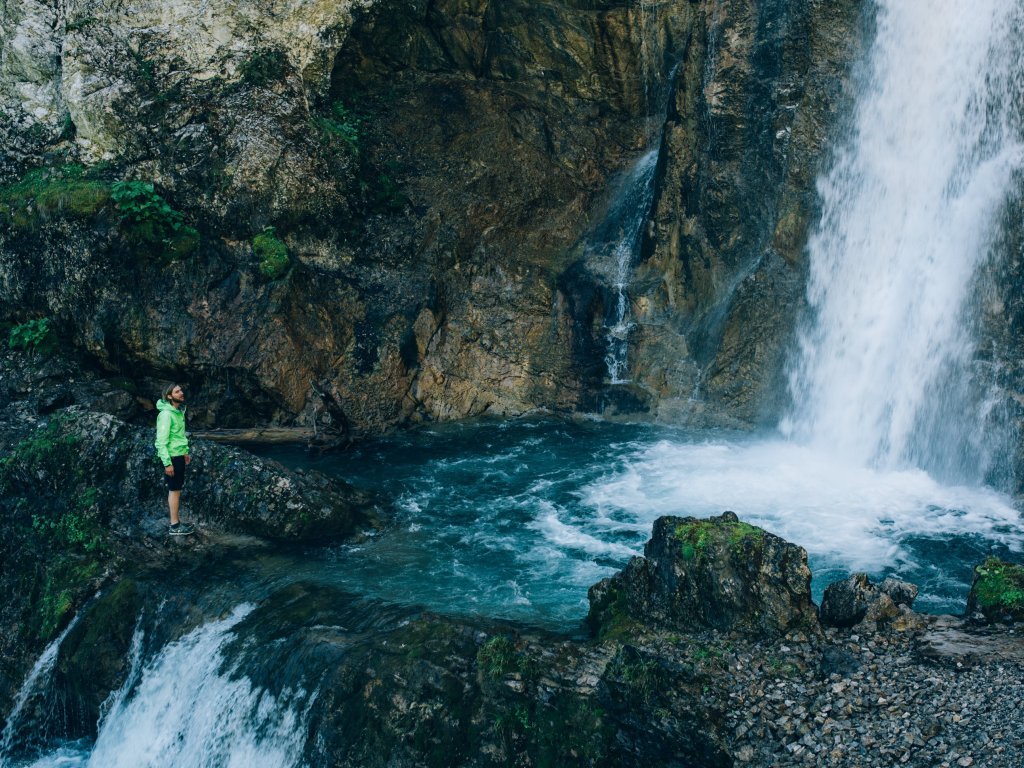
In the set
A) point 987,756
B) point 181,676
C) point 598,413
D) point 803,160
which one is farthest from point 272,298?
point 987,756

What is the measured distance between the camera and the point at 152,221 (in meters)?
18.9

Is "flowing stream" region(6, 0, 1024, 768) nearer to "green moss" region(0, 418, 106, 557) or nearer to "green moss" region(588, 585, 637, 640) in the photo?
"green moss" region(588, 585, 637, 640)

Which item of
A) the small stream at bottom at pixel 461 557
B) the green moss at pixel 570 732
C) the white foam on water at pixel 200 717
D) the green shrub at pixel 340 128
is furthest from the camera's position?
the green shrub at pixel 340 128

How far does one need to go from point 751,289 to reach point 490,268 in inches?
263

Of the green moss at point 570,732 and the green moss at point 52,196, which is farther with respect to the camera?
the green moss at point 52,196

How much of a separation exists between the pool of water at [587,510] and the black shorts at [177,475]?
2088 millimetres

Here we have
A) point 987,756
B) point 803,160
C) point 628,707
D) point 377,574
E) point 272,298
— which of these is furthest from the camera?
point 272,298

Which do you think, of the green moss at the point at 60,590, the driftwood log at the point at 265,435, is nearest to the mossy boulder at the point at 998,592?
the green moss at the point at 60,590

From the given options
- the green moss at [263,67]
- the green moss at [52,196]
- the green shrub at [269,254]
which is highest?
the green moss at [263,67]

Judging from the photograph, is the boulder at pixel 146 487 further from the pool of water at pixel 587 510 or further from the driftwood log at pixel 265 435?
the driftwood log at pixel 265 435

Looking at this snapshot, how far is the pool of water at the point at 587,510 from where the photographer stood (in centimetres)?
1268

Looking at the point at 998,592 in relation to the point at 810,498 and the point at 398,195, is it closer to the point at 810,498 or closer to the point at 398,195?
the point at 810,498

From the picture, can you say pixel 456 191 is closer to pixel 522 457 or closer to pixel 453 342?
pixel 453 342

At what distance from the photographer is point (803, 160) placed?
59.5ft
